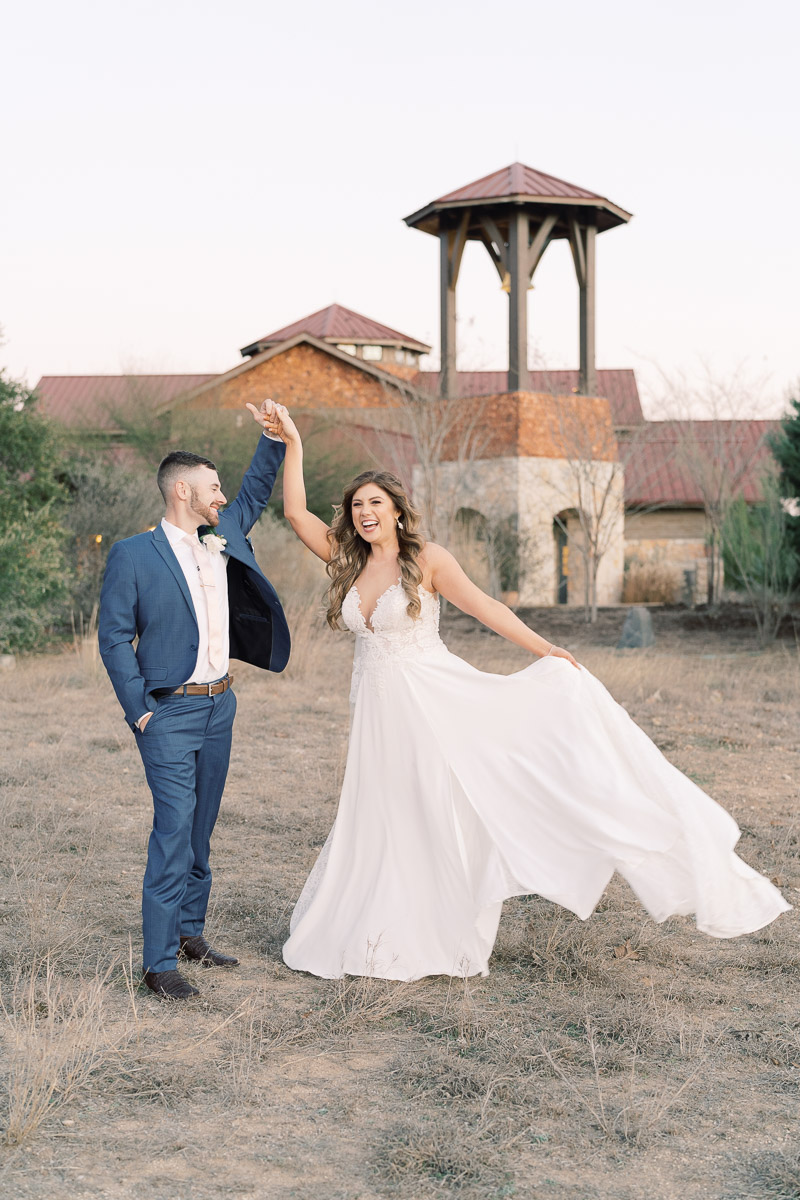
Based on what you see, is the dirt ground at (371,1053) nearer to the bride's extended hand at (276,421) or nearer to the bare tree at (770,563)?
the bride's extended hand at (276,421)

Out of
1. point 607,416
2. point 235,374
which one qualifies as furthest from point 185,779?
point 235,374

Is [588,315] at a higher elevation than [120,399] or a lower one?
→ higher

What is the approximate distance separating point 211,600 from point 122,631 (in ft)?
1.23

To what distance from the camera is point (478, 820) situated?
4590 millimetres

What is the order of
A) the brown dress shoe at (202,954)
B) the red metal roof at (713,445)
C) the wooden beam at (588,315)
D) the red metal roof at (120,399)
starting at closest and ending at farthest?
the brown dress shoe at (202,954)
the red metal roof at (713,445)
the wooden beam at (588,315)
the red metal roof at (120,399)

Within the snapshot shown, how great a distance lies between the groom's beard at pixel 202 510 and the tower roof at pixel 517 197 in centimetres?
2103

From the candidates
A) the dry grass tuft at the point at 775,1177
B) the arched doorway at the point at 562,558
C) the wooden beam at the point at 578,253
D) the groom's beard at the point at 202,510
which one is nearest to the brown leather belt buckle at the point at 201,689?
the groom's beard at the point at 202,510

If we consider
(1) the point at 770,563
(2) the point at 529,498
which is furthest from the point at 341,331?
(1) the point at 770,563

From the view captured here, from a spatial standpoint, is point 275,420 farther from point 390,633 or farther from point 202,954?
point 202,954

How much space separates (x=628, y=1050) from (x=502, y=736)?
128 cm

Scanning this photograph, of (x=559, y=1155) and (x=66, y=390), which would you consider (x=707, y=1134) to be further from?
(x=66, y=390)

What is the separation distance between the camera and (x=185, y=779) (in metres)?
4.37

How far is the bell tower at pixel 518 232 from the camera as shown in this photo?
79.7 ft

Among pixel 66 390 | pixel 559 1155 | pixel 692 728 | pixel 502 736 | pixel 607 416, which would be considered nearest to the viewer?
pixel 559 1155
